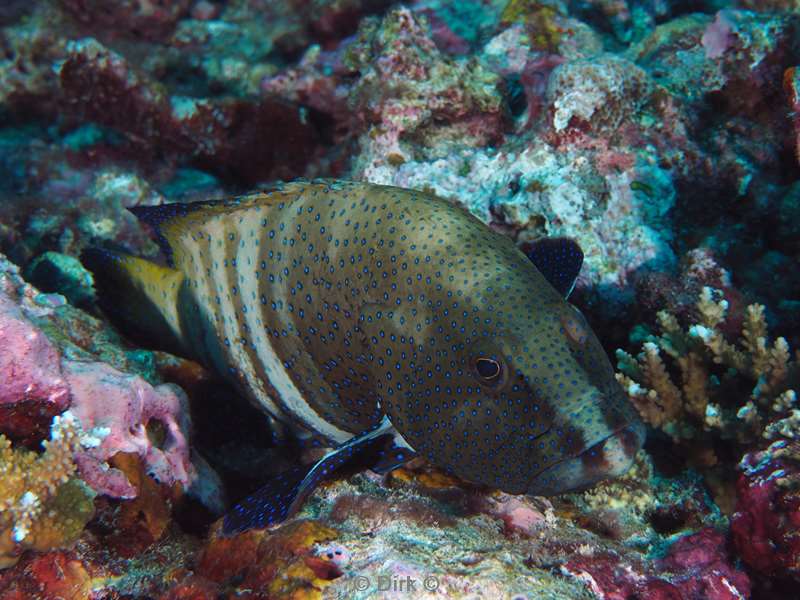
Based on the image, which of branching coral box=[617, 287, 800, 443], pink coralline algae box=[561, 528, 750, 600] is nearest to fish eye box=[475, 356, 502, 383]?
pink coralline algae box=[561, 528, 750, 600]

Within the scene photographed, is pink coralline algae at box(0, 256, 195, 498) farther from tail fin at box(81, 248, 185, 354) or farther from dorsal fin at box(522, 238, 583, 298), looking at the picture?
dorsal fin at box(522, 238, 583, 298)

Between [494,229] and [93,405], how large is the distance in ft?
9.72

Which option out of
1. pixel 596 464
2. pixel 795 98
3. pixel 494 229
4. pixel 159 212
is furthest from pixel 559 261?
pixel 159 212

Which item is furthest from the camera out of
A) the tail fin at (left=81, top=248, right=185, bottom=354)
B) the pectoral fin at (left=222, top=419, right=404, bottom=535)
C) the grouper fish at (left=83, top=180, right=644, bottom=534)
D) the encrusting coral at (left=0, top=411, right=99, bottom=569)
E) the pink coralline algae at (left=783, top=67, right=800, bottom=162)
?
the tail fin at (left=81, top=248, right=185, bottom=354)

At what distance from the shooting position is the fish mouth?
2.57 meters

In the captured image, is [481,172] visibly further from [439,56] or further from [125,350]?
[125,350]

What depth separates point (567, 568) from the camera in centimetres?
277

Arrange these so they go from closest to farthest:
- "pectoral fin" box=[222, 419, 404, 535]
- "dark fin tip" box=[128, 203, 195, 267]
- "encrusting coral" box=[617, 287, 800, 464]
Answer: "pectoral fin" box=[222, 419, 404, 535], "encrusting coral" box=[617, 287, 800, 464], "dark fin tip" box=[128, 203, 195, 267]

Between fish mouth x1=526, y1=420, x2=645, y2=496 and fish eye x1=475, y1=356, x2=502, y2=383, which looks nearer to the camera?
fish mouth x1=526, y1=420, x2=645, y2=496

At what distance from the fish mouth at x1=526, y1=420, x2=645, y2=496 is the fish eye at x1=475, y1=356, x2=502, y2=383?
0.46 m

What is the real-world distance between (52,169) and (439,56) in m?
4.27

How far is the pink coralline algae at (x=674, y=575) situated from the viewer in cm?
276

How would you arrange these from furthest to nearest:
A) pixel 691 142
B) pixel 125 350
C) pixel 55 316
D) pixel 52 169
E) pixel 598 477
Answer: pixel 52 169 < pixel 691 142 < pixel 125 350 < pixel 55 316 < pixel 598 477

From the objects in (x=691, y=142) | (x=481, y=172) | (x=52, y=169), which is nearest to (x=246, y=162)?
(x=52, y=169)
